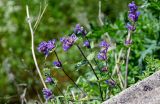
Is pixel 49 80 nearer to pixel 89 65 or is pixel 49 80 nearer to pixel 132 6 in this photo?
pixel 89 65

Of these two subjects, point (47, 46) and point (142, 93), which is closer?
point (142, 93)

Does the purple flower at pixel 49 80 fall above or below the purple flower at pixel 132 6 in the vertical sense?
below

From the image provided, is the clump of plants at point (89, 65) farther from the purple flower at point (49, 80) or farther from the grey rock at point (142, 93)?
the grey rock at point (142, 93)

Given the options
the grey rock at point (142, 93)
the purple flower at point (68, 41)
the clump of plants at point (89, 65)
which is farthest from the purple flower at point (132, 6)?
the grey rock at point (142, 93)

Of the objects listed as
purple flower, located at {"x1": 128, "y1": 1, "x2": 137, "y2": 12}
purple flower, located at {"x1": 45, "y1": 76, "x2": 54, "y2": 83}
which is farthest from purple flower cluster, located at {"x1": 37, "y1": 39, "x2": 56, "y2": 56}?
purple flower, located at {"x1": 128, "y1": 1, "x2": 137, "y2": 12}

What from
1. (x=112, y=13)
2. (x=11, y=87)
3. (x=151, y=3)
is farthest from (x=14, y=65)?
(x=151, y=3)

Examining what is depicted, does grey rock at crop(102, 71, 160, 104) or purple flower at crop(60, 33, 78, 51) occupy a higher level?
purple flower at crop(60, 33, 78, 51)

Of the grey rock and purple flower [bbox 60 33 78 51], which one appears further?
purple flower [bbox 60 33 78 51]

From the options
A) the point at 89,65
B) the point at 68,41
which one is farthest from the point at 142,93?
the point at 89,65

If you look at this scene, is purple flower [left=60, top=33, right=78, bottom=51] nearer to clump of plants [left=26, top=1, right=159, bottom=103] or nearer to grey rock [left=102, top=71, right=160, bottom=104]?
clump of plants [left=26, top=1, right=159, bottom=103]

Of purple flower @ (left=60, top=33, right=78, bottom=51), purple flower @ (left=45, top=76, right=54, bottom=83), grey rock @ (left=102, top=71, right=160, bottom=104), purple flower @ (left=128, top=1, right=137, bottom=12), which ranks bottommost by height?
grey rock @ (left=102, top=71, right=160, bottom=104)

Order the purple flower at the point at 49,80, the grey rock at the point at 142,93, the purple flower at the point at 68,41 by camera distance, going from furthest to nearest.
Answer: the purple flower at the point at 49,80
the purple flower at the point at 68,41
the grey rock at the point at 142,93

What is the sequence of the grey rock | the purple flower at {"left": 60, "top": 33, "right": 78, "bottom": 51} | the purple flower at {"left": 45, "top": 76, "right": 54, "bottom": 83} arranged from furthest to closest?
the purple flower at {"left": 45, "top": 76, "right": 54, "bottom": 83}
the purple flower at {"left": 60, "top": 33, "right": 78, "bottom": 51}
the grey rock
